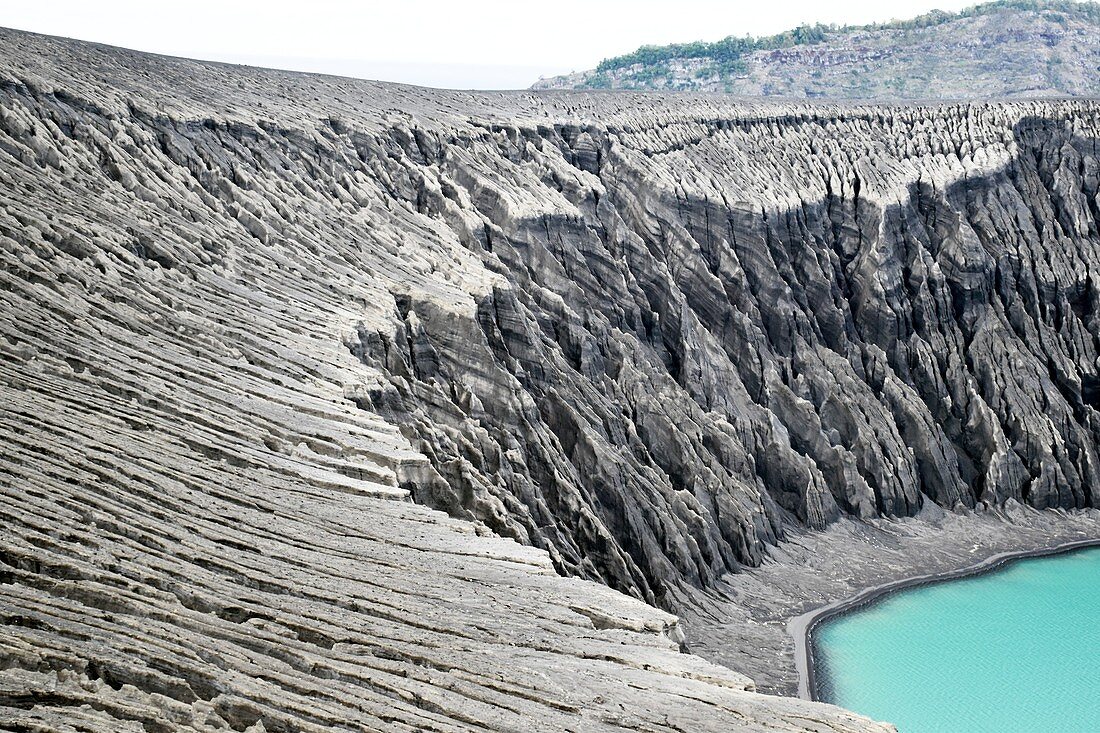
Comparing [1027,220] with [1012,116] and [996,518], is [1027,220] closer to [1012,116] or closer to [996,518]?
[1012,116]

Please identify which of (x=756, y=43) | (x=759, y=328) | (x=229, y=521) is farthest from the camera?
(x=756, y=43)

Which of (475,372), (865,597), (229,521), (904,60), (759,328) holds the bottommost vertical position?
(865,597)

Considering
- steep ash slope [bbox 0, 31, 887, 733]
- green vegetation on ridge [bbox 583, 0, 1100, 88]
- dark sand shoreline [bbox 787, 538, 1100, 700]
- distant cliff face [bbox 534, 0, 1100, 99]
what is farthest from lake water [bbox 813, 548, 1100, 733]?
green vegetation on ridge [bbox 583, 0, 1100, 88]

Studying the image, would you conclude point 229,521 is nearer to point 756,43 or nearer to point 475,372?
point 475,372

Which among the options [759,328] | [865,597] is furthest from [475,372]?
[759,328]

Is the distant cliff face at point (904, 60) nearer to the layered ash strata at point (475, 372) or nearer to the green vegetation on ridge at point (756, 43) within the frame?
the green vegetation on ridge at point (756, 43)

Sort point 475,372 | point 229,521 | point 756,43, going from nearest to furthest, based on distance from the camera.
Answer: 1. point 229,521
2. point 475,372
3. point 756,43

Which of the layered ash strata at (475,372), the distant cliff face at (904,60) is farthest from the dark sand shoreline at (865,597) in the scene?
the distant cliff face at (904,60)
